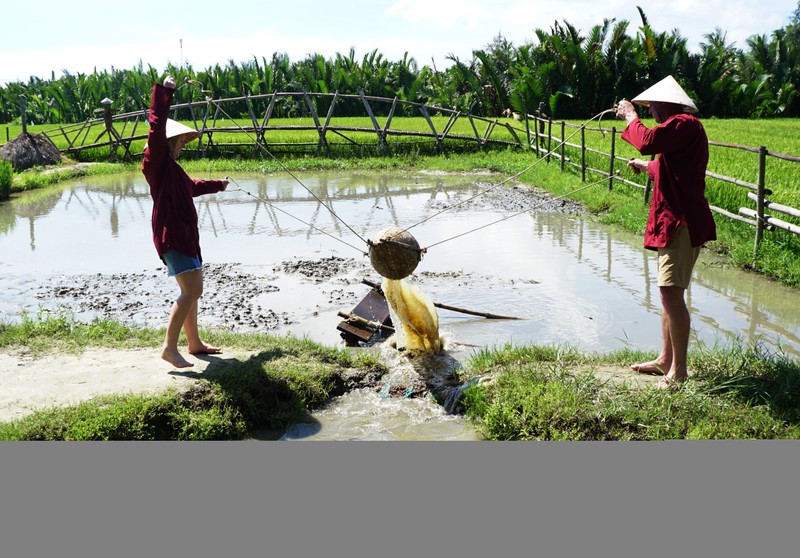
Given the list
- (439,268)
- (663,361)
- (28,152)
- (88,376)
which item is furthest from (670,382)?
(28,152)

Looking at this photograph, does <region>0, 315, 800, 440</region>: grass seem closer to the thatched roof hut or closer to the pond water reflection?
the pond water reflection

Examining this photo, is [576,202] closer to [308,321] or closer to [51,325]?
[308,321]

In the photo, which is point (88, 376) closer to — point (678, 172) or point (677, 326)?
point (677, 326)

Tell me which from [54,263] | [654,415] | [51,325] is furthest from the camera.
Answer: [54,263]

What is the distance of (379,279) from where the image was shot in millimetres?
7918

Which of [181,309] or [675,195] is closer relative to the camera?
[675,195]

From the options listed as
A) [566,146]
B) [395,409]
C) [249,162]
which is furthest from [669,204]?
[249,162]

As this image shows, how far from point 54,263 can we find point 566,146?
10.7 m

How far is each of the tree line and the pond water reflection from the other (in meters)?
12.7

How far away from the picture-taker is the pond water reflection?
6305 mm

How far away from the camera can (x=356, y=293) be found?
739 cm

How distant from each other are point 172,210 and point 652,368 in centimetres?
279

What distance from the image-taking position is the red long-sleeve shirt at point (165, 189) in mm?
4457

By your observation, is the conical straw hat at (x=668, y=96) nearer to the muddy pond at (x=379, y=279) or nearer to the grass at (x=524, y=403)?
the grass at (x=524, y=403)
